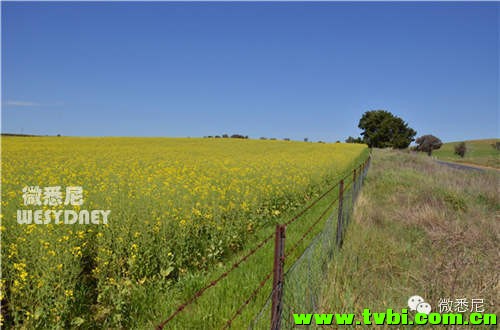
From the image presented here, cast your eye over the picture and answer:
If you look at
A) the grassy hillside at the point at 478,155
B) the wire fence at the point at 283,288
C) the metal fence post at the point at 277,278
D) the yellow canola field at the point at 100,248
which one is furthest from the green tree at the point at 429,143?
the metal fence post at the point at 277,278

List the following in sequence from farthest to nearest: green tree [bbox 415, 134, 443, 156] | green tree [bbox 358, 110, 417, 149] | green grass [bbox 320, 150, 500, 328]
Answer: green tree [bbox 415, 134, 443, 156]
green tree [bbox 358, 110, 417, 149]
green grass [bbox 320, 150, 500, 328]

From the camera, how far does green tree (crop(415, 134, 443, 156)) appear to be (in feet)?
271

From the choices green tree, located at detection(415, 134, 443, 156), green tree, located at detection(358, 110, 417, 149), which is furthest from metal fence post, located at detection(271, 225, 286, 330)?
green tree, located at detection(415, 134, 443, 156)

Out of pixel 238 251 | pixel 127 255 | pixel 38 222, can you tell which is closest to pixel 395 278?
pixel 238 251

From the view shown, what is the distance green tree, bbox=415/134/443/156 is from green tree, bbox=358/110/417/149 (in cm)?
324

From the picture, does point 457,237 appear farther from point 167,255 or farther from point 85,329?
point 85,329

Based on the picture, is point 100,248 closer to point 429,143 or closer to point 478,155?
point 478,155

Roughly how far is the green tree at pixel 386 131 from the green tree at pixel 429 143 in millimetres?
3244

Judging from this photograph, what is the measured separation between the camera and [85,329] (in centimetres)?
340

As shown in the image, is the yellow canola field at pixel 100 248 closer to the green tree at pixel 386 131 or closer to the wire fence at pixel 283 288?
the wire fence at pixel 283 288

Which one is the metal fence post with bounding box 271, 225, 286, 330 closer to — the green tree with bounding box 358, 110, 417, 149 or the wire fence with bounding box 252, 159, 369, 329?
the wire fence with bounding box 252, 159, 369, 329

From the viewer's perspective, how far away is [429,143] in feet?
273

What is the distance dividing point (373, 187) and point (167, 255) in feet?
27.4

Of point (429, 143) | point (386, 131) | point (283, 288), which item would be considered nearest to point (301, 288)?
point (283, 288)
